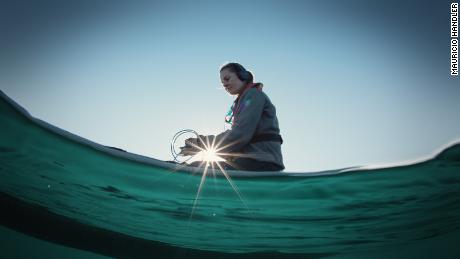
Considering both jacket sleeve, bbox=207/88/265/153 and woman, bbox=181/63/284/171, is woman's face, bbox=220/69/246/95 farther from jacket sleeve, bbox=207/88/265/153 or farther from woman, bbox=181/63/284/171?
jacket sleeve, bbox=207/88/265/153

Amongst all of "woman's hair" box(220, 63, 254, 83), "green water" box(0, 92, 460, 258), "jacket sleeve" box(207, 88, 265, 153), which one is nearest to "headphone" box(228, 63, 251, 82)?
"woman's hair" box(220, 63, 254, 83)

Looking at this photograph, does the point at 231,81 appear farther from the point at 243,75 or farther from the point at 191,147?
the point at 191,147

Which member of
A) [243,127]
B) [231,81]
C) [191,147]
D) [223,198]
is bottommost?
[223,198]

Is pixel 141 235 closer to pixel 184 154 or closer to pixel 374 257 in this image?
pixel 184 154

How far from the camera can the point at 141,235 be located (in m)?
10.3

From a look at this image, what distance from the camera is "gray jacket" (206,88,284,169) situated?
159 inches

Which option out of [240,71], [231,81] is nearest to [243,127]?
[231,81]

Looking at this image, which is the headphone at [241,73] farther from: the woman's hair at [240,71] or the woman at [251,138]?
the woman at [251,138]

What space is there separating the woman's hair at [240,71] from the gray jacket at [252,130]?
0.43 meters

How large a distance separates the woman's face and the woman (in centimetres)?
19

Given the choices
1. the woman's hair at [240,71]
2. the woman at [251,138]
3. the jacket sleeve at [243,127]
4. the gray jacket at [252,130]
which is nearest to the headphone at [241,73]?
the woman's hair at [240,71]

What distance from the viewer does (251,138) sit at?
13.6 ft

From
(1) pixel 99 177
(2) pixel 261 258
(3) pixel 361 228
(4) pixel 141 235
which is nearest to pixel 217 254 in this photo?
(2) pixel 261 258

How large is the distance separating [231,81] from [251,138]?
110 cm
